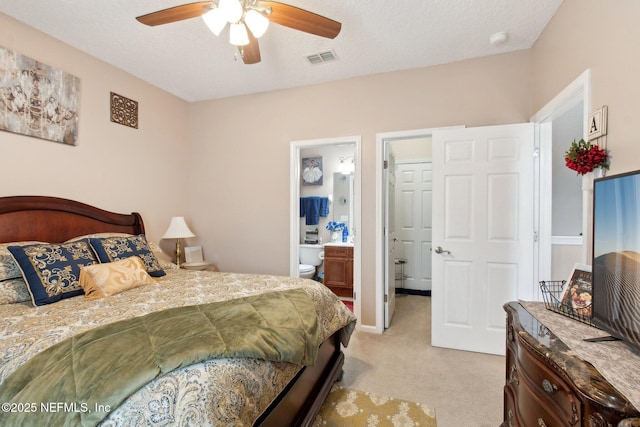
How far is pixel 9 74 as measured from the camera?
7.14 ft

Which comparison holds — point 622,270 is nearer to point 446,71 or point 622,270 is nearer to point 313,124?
point 446,71

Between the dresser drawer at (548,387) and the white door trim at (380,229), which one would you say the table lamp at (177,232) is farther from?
the dresser drawer at (548,387)

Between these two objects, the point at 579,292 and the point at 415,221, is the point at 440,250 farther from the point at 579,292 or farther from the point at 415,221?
the point at 415,221

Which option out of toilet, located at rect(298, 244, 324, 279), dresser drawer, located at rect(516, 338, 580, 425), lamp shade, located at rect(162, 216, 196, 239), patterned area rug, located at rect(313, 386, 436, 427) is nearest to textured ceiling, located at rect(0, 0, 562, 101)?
lamp shade, located at rect(162, 216, 196, 239)

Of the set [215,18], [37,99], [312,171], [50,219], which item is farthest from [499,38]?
[50,219]

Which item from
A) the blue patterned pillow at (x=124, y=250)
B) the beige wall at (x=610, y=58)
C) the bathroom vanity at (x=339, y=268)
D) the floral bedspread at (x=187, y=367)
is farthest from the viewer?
the bathroom vanity at (x=339, y=268)

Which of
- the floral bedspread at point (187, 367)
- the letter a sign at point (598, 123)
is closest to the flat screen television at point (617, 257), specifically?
the letter a sign at point (598, 123)

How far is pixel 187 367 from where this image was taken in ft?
3.33

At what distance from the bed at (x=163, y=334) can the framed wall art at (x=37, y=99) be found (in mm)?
564

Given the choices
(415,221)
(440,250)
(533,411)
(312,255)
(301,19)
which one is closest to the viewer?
(533,411)

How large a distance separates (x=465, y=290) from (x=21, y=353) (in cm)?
298

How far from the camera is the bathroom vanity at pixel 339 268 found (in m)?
4.29

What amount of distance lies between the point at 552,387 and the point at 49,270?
8.81 ft

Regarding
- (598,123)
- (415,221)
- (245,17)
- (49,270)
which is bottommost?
(49,270)
